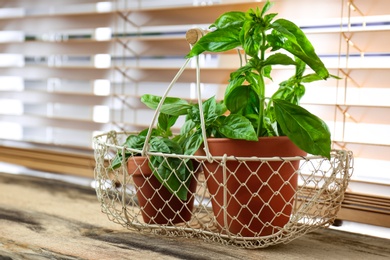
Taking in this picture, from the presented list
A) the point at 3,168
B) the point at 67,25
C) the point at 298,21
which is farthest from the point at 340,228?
the point at 3,168

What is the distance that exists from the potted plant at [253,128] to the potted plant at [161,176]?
1.7 inches

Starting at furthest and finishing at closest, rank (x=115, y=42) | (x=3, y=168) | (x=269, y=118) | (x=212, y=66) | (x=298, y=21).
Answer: (x=3, y=168) < (x=115, y=42) < (x=212, y=66) < (x=298, y=21) < (x=269, y=118)

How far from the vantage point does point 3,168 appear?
5.88 feet

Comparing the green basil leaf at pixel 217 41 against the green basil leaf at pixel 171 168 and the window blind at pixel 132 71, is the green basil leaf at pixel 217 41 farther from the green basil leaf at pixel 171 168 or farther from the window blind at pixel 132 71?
the window blind at pixel 132 71

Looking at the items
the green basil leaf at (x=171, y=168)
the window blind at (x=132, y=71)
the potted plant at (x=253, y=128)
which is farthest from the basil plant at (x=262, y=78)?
the window blind at (x=132, y=71)

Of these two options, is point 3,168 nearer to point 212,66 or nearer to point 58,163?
point 58,163

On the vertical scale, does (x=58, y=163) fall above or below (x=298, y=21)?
below

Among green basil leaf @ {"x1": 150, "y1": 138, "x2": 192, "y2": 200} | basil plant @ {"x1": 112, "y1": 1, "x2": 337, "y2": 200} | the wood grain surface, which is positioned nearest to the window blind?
the wood grain surface

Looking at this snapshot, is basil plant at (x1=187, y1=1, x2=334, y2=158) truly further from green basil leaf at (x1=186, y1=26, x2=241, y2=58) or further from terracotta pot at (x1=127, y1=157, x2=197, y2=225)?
terracotta pot at (x1=127, y1=157, x2=197, y2=225)

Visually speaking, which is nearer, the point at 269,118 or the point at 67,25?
the point at 269,118

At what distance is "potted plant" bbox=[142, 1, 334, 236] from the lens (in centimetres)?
87

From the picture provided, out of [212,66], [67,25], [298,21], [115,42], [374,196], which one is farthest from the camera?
[67,25]

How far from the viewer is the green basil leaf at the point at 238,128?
0.87 m

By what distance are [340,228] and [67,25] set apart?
0.96 meters
